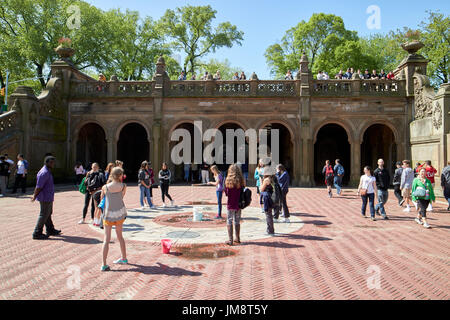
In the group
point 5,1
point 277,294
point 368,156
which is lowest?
point 277,294

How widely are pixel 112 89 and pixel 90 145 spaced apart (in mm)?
5521

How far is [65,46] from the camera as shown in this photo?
23.0m

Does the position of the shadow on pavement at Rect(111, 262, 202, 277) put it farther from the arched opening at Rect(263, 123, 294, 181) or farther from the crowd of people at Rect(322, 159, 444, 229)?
the arched opening at Rect(263, 123, 294, 181)

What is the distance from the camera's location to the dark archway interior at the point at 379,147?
22.9 metres

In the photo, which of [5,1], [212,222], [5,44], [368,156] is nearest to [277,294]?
[212,222]

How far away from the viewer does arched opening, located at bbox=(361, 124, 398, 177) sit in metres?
22.9

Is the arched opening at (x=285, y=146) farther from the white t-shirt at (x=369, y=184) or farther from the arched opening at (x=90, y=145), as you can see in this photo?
the white t-shirt at (x=369, y=184)

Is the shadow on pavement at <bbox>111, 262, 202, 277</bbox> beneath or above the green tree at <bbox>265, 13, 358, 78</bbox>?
beneath

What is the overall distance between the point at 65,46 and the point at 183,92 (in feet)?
32.1

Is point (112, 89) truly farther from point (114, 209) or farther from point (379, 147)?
point (379, 147)

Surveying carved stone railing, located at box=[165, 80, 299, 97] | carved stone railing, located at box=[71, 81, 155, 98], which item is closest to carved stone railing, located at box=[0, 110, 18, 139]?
carved stone railing, located at box=[71, 81, 155, 98]

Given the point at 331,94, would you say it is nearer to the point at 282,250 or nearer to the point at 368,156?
the point at 368,156

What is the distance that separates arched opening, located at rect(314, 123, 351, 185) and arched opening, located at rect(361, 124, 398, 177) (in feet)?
6.77

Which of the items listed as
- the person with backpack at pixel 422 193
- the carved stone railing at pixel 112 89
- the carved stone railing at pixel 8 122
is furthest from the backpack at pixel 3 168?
the person with backpack at pixel 422 193
